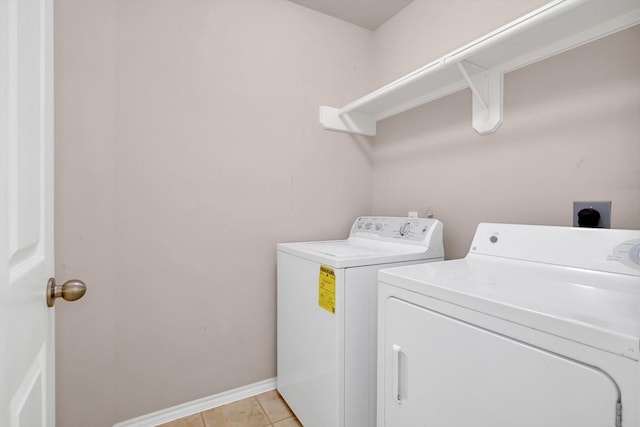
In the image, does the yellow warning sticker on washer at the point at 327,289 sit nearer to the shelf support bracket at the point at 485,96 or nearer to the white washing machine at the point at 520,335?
the white washing machine at the point at 520,335

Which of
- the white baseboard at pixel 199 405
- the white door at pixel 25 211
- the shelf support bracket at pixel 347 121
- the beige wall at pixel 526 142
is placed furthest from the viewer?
the shelf support bracket at pixel 347 121

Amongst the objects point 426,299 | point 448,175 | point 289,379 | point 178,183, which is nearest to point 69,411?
point 289,379

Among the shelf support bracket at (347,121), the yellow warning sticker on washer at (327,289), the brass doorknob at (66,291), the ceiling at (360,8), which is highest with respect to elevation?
the ceiling at (360,8)

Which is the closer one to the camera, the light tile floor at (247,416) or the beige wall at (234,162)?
the beige wall at (234,162)

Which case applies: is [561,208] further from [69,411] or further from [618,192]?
[69,411]

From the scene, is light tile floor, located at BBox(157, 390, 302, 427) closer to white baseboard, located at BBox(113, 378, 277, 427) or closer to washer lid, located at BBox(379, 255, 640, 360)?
white baseboard, located at BBox(113, 378, 277, 427)

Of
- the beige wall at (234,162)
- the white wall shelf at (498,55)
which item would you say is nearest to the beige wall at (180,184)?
the beige wall at (234,162)

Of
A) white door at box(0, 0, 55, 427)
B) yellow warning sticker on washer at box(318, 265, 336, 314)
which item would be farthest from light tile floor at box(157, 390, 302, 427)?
white door at box(0, 0, 55, 427)

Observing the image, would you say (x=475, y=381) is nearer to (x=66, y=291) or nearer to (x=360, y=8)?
(x=66, y=291)

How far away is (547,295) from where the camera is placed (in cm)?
78

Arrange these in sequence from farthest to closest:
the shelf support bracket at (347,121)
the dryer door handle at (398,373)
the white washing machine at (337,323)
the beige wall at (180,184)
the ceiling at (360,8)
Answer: the shelf support bracket at (347,121), the ceiling at (360,8), the beige wall at (180,184), the white washing machine at (337,323), the dryer door handle at (398,373)

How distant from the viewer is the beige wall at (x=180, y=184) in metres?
1.39

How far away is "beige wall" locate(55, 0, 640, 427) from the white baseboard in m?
0.04

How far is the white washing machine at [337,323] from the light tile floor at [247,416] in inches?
3.1
